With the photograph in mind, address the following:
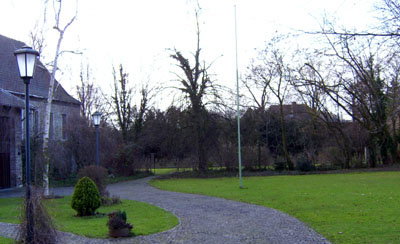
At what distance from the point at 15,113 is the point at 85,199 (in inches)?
516

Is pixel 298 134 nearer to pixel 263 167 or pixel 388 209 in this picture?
pixel 263 167

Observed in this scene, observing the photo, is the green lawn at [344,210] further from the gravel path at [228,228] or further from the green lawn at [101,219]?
the green lawn at [101,219]

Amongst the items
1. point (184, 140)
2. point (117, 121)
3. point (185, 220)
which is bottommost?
point (185, 220)

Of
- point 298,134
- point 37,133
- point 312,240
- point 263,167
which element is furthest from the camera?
point 298,134

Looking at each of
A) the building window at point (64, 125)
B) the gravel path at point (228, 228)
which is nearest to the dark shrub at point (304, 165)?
the building window at point (64, 125)

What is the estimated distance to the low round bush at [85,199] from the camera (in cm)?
1152

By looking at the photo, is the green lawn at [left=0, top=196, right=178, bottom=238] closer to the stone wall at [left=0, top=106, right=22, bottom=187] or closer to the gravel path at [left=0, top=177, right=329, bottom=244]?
the gravel path at [left=0, top=177, right=329, bottom=244]

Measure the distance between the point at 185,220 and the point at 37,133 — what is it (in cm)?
1522

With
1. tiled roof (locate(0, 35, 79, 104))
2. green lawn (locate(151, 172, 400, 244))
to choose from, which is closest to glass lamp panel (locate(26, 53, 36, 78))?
green lawn (locate(151, 172, 400, 244))

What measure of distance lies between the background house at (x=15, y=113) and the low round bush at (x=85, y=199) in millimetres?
8371

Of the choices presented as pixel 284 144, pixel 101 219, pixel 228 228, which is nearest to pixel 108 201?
pixel 101 219

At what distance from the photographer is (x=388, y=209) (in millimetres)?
11219

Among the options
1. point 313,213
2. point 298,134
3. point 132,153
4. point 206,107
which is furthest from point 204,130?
point 313,213

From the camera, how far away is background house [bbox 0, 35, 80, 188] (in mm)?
21266
